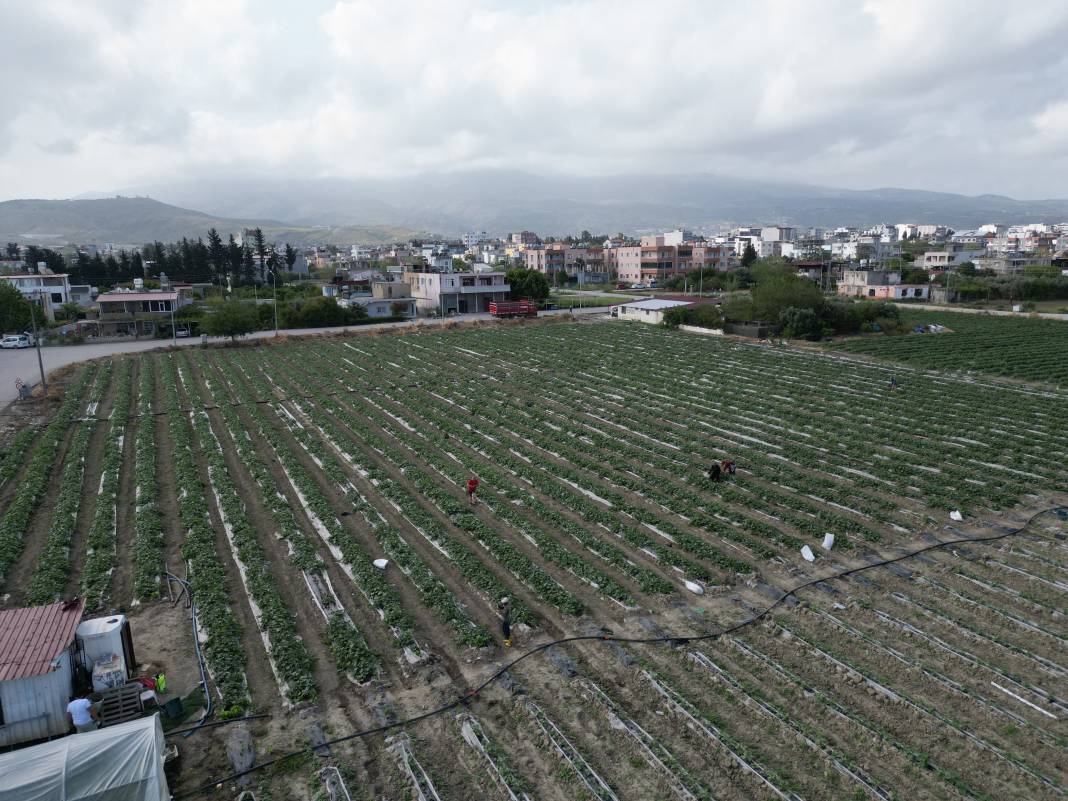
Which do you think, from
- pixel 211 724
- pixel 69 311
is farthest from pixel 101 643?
pixel 69 311

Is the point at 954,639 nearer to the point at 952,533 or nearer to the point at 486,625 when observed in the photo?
the point at 952,533

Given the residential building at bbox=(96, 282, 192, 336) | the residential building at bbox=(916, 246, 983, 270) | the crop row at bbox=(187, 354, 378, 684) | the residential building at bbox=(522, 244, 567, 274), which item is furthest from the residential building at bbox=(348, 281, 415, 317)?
the residential building at bbox=(916, 246, 983, 270)

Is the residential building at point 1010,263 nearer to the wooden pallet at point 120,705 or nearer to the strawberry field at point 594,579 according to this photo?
the strawberry field at point 594,579

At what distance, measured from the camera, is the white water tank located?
32.9ft

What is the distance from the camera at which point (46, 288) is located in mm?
66188

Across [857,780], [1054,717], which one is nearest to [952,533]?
[1054,717]

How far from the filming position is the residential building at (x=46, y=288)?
207 feet

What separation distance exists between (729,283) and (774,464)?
74.4 metres

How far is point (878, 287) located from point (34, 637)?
87.6 metres

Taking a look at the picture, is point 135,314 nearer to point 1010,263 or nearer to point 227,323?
point 227,323

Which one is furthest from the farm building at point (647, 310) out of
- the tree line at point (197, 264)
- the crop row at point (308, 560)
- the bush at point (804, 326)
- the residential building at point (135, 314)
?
the tree line at point (197, 264)

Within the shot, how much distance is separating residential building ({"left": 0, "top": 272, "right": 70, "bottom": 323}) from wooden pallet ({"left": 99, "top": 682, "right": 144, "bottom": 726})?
67882 millimetres

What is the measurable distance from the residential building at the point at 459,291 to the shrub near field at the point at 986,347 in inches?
1540

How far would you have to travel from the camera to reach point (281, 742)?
30.6 ft
